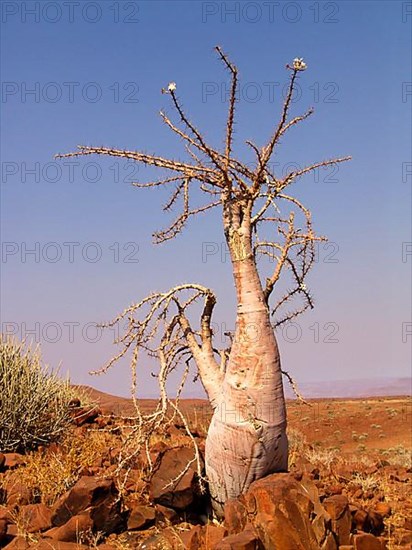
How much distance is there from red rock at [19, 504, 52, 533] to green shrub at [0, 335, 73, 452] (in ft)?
8.02

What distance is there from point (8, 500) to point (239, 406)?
8.19 ft

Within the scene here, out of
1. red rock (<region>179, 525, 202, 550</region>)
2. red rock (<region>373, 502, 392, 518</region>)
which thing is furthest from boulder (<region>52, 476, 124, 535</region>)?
red rock (<region>373, 502, 392, 518</region>)

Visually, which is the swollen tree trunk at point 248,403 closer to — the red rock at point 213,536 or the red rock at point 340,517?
the red rock at point 340,517

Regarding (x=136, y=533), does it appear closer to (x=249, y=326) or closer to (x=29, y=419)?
(x=249, y=326)

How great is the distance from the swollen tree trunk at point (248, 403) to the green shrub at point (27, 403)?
3524 mm

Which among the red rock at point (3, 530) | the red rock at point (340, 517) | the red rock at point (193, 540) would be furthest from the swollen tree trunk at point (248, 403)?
the red rock at point (3, 530)

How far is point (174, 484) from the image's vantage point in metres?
5.79

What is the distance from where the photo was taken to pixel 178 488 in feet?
18.9

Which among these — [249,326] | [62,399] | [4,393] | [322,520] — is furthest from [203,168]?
[62,399]

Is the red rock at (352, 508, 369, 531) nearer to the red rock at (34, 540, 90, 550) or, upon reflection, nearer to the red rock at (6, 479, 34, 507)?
the red rock at (34, 540, 90, 550)

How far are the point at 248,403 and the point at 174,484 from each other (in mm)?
1089

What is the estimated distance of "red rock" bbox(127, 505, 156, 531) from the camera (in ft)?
18.6

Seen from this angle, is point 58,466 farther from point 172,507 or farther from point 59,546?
point 59,546

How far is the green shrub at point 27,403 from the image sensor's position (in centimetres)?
819
